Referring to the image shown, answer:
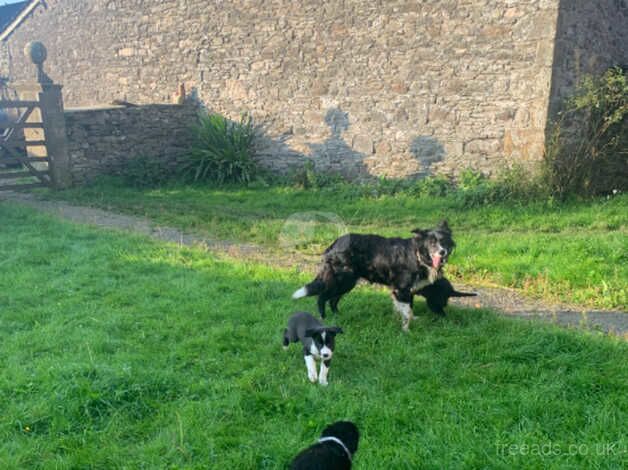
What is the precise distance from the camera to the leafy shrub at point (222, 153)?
516 inches

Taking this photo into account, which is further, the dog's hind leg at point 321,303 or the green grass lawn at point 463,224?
the green grass lawn at point 463,224

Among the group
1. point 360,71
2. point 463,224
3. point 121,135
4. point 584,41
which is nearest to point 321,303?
point 463,224

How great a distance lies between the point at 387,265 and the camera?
5227 mm

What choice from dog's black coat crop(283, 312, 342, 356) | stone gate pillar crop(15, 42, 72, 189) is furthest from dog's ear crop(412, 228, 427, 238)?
stone gate pillar crop(15, 42, 72, 189)

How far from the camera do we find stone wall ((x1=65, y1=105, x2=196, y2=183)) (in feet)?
41.5

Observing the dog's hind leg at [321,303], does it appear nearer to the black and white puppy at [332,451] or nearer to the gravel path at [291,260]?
the gravel path at [291,260]

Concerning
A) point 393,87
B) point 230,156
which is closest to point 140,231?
point 230,156

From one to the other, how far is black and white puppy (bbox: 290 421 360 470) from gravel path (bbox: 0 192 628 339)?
3.18m

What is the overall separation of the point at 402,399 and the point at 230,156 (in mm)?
10228

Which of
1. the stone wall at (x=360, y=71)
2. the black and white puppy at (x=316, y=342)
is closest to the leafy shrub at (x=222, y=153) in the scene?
the stone wall at (x=360, y=71)

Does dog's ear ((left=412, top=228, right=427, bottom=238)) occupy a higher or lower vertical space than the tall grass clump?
lower

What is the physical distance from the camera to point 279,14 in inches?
495

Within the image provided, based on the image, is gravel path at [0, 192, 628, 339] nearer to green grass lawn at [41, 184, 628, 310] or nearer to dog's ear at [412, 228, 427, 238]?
green grass lawn at [41, 184, 628, 310]

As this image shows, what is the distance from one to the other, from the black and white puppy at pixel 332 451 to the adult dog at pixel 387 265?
2.32 m
